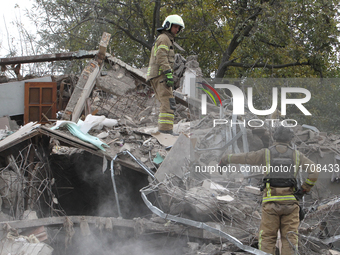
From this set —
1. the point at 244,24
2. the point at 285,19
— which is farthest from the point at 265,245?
the point at 244,24

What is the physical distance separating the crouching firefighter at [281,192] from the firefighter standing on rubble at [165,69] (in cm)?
254

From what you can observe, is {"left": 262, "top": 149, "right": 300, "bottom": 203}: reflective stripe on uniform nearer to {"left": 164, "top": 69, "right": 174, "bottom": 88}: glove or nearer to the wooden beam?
{"left": 164, "top": 69, "right": 174, "bottom": 88}: glove

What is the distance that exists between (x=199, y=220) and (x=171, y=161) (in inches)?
40.3

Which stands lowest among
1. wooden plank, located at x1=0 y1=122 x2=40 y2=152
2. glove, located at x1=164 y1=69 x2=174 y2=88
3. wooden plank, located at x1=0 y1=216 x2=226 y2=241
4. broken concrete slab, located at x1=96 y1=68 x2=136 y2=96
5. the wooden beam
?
wooden plank, located at x1=0 y1=216 x2=226 y2=241

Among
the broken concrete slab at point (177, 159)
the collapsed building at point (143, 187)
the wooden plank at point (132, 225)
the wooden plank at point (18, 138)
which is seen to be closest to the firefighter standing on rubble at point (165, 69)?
the collapsed building at point (143, 187)

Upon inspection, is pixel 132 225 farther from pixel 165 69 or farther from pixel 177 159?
pixel 165 69

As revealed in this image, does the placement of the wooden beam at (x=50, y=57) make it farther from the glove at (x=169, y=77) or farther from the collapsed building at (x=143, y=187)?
the glove at (x=169, y=77)

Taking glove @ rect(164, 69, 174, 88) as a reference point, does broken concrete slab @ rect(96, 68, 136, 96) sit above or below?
above

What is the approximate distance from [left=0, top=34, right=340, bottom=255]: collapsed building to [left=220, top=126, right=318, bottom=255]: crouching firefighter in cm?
26

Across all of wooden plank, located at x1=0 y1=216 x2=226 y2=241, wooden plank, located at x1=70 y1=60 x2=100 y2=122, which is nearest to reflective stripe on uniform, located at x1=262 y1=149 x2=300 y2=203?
wooden plank, located at x1=0 y1=216 x2=226 y2=241

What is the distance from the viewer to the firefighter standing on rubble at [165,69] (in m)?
6.02

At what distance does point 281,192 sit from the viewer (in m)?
3.84

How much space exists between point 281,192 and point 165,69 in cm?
299

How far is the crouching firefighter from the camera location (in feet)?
12.5
